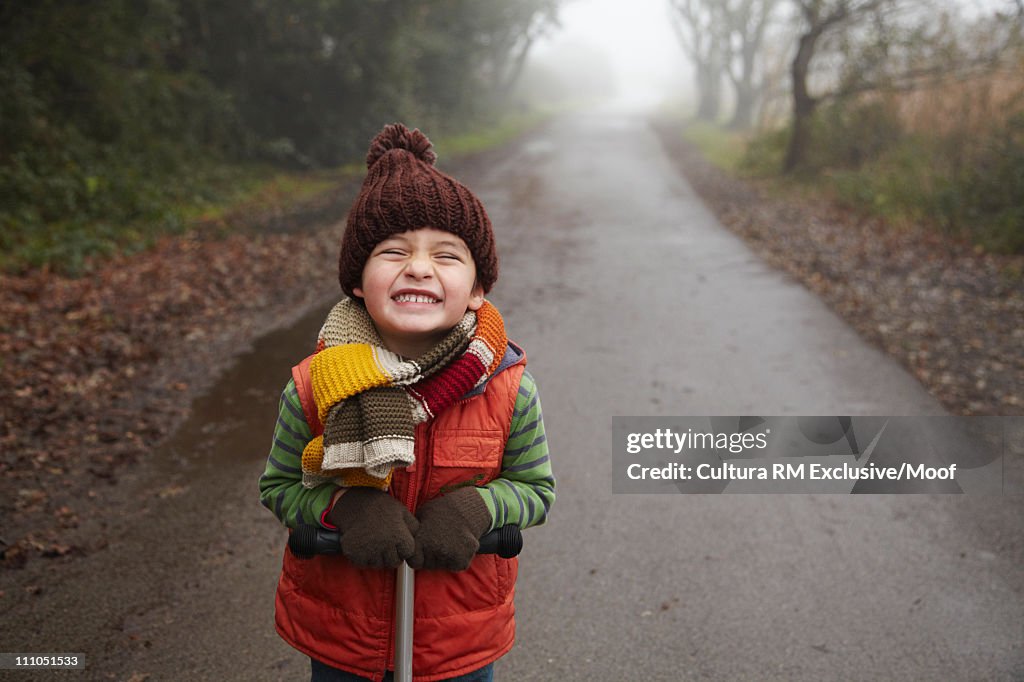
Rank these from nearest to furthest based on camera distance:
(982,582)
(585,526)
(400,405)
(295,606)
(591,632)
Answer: (400,405) → (295,606) → (591,632) → (982,582) → (585,526)

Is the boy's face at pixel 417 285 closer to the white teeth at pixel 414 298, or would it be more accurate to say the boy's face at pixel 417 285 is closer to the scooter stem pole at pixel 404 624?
the white teeth at pixel 414 298

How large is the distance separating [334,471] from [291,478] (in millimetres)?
225

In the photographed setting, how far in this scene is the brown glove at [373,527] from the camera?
1841 millimetres

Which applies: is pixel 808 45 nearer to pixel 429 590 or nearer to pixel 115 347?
pixel 115 347

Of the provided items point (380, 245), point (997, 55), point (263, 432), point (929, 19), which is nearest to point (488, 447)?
point (380, 245)

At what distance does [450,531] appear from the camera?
1896 mm

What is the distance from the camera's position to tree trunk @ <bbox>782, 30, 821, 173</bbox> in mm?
16875

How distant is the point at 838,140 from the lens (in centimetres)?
1658

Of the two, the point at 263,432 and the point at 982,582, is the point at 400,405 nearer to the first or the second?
the point at 982,582

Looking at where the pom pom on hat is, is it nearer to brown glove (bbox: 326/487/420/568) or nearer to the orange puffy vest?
the orange puffy vest

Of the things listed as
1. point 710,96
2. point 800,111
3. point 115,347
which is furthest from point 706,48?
point 115,347

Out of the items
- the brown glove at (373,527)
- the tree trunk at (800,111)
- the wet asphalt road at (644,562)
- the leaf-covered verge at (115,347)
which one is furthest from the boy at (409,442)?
the tree trunk at (800,111)

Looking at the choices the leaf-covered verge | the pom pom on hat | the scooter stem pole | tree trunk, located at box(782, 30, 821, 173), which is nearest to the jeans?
the scooter stem pole

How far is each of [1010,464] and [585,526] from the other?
108 inches
